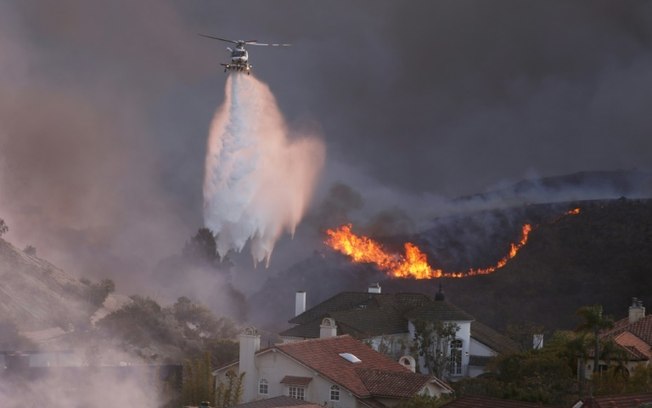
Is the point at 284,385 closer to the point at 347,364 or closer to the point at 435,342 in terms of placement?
the point at 347,364

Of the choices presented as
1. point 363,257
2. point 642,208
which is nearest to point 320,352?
point 363,257

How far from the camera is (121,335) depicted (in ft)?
290

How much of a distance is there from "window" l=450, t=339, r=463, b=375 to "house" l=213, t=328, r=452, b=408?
70.1 feet

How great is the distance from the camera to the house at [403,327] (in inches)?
3285

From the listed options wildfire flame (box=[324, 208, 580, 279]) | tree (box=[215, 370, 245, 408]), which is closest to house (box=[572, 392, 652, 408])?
tree (box=[215, 370, 245, 408])

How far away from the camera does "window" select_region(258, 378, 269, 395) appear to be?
6109 cm

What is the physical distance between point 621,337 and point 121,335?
116 ft

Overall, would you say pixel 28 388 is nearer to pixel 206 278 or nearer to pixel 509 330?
pixel 509 330

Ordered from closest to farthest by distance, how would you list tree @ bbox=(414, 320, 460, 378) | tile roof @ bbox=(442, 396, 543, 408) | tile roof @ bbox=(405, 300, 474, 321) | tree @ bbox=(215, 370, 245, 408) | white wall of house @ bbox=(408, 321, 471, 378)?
tile roof @ bbox=(442, 396, 543, 408), tree @ bbox=(215, 370, 245, 408), tree @ bbox=(414, 320, 460, 378), white wall of house @ bbox=(408, 321, 471, 378), tile roof @ bbox=(405, 300, 474, 321)

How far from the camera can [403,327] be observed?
86.8m

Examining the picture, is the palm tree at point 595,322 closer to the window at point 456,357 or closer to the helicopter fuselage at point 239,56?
the window at point 456,357

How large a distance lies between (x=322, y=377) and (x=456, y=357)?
27825 millimetres

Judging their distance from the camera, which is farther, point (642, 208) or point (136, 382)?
point (642, 208)

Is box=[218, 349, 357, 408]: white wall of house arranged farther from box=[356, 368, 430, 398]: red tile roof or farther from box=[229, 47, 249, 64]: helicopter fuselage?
box=[229, 47, 249, 64]: helicopter fuselage
